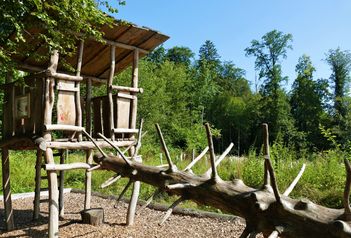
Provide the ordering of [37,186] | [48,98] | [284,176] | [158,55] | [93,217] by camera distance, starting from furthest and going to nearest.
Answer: [158,55], [284,176], [37,186], [93,217], [48,98]

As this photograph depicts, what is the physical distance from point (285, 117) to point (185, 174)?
113ft

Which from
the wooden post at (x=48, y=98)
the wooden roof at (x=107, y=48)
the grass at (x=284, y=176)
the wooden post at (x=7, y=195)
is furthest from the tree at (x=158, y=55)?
the wooden post at (x=48, y=98)

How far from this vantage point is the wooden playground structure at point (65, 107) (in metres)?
6.31

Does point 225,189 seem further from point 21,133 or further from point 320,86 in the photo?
point 320,86

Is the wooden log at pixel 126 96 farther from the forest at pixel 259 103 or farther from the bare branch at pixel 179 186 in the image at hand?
the forest at pixel 259 103

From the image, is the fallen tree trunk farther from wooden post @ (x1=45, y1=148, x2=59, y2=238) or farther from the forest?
the forest

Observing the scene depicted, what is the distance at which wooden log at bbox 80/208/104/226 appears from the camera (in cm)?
746

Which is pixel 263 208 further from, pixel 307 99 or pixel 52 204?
pixel 307 99

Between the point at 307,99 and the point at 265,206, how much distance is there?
3680cm

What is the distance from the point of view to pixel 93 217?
7.47 m

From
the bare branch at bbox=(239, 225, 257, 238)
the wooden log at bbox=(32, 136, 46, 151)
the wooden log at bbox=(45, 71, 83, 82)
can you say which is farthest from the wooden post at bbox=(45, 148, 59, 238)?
the bare branch at bbox=(239, 225, 257, 238)

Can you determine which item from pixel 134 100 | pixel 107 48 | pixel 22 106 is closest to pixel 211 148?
pixel 22 106

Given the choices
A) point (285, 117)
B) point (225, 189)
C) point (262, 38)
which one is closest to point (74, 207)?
point (225, 189)

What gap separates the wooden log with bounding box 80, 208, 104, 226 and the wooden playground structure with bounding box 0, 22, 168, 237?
555mm
